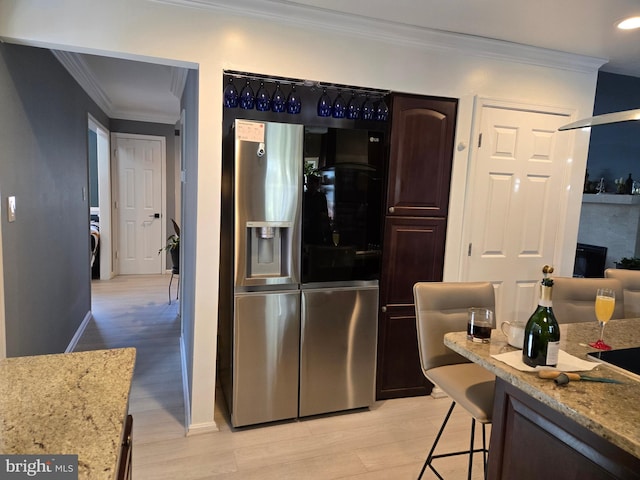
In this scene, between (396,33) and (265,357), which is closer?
(265,357)

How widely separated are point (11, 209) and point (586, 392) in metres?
2.66

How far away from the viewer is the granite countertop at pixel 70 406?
2.70 ft

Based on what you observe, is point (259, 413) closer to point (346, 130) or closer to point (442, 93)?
point (346, 130)

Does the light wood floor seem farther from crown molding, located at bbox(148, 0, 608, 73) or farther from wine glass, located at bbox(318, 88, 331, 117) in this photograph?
crown molding, located at bbox(148, 0, 608, 73)

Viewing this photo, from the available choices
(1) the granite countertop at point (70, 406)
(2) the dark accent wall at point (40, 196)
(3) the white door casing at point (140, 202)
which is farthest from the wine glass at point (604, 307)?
(3) the white door casing at point (140, 202)

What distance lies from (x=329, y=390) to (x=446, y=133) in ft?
6.18

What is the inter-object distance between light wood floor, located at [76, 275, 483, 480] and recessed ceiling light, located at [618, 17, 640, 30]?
2.56m

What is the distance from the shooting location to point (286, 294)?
243 centimetres

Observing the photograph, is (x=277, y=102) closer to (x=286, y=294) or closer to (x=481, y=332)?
(x=286, y=294)

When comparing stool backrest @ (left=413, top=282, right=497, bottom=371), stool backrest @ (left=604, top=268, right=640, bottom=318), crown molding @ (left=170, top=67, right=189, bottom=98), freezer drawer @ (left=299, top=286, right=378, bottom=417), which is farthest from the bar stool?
crown molding @ (left=170, top=67, right=189, bottom=98)

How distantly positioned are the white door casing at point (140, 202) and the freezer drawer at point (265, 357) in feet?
15.7

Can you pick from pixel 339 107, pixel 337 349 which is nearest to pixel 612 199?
pixel 339 107

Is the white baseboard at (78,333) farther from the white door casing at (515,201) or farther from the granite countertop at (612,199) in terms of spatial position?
the granite countertop at (612,199)

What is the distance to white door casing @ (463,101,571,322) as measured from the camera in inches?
113
